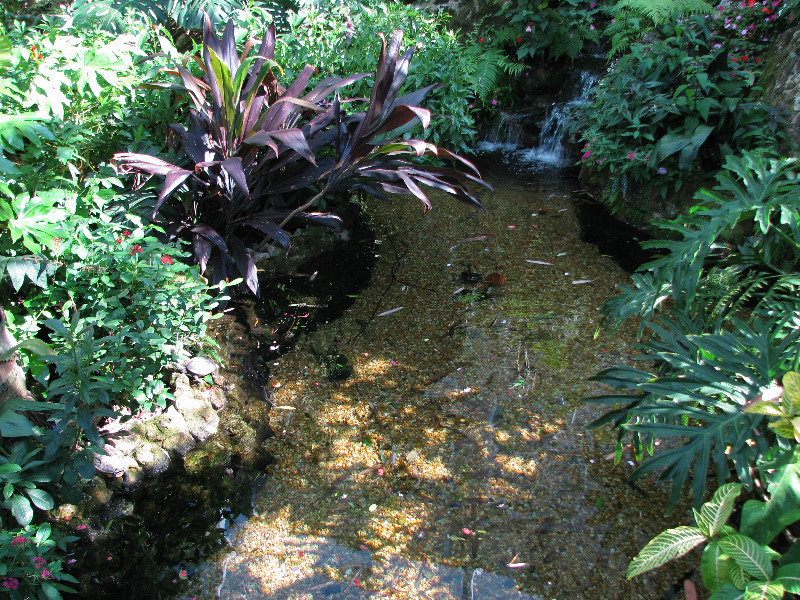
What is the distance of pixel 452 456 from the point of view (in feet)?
6.91

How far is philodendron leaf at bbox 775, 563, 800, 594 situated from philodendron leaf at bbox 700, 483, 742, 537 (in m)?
0.16

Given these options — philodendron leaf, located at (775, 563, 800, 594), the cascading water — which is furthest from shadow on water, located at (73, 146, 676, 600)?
the cascading water

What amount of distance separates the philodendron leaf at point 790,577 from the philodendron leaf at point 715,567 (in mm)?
116

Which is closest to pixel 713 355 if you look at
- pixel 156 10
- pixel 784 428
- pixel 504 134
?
pixel 784 428

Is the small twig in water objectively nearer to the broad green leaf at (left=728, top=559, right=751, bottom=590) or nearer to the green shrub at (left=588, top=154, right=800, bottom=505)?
the green shrub at (left=588, top=154, right=800, bottom=505)

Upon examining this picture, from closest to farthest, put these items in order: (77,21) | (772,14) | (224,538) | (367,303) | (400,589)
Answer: (400,589) < (224,538) < (367,303) < (77,21) < (772,14)

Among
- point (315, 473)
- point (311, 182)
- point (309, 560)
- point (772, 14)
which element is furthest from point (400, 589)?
point (772, 14)

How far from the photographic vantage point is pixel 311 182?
9.20 feet

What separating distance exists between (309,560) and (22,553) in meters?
0.80

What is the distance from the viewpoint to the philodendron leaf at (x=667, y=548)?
4.14 feet

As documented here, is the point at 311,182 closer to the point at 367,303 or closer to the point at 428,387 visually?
the point at 367,303

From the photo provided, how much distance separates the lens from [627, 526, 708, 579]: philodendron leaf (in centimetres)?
126

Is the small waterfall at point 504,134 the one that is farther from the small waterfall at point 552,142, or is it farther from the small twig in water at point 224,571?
the small twig in water at point 224,571

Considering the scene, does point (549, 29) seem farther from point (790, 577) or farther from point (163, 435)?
point (790, 577)
